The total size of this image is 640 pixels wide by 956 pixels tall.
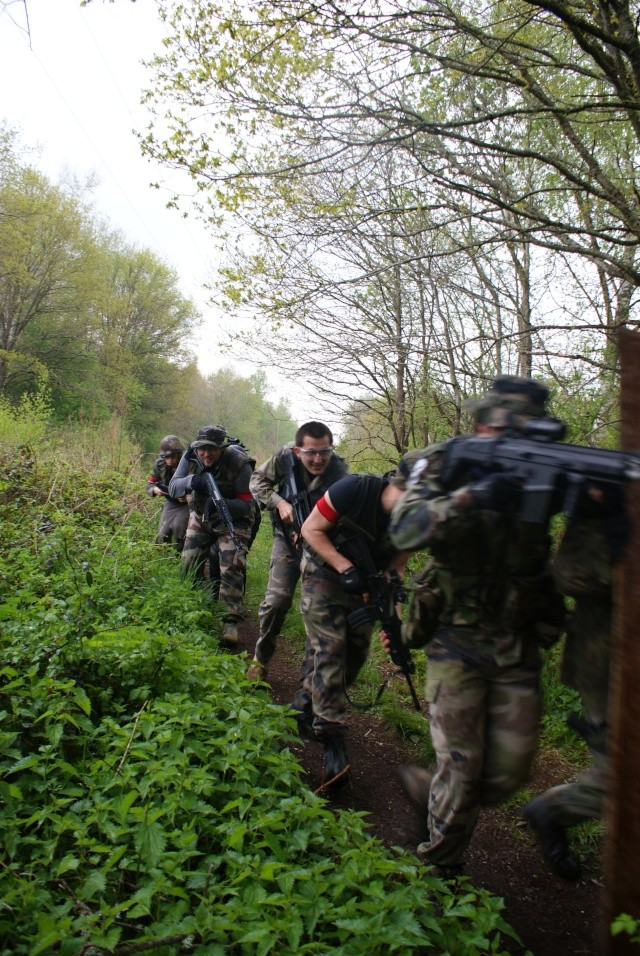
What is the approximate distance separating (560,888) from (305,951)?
185 centimetres

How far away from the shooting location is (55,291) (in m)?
27.4

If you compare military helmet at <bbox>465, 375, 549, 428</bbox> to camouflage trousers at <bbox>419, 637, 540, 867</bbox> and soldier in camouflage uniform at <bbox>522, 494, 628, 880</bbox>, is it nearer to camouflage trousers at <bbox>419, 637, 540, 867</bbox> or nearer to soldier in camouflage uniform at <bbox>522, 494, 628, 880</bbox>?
soldier in camouflage uniform at <bbox>522, 494, 628, 880</bbox>

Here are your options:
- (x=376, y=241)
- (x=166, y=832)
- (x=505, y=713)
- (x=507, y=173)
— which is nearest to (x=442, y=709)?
(x=505, y=713)

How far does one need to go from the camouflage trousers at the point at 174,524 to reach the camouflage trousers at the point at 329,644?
354 centimetres

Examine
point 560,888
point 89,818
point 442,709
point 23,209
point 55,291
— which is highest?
point 23,209

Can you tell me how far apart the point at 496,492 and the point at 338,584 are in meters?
1.68

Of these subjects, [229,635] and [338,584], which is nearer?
[338,584]

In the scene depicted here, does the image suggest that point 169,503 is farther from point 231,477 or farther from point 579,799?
point 579,799

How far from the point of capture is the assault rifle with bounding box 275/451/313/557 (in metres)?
4.60

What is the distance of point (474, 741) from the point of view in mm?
2453

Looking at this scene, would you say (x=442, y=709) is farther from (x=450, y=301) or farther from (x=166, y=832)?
(x=450, y=301)

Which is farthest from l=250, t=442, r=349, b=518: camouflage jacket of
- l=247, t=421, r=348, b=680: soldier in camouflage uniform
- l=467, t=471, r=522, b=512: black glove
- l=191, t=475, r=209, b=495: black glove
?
l=467, t=471, r=522, b=512: black glove

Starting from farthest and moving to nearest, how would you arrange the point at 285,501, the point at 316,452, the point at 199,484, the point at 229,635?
the point at 199,484
the point at 229,635
the point at 285,501
the point at 316,452

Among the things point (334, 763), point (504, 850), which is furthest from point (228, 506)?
point (504, 850)
